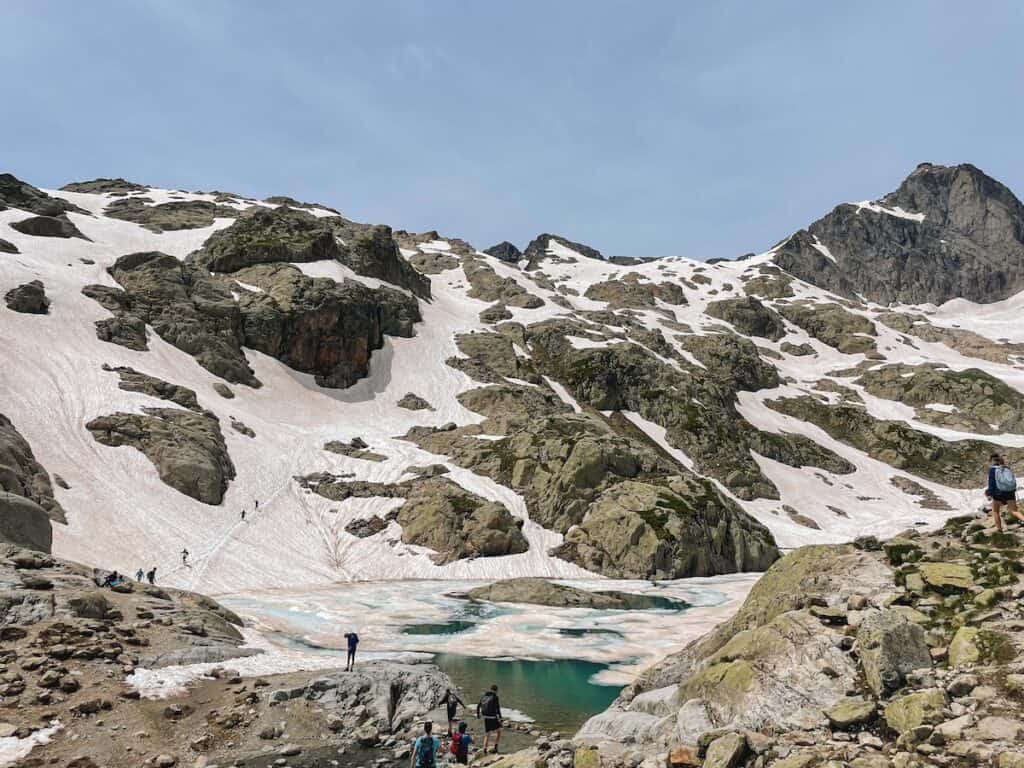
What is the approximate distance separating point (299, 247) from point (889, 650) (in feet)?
526

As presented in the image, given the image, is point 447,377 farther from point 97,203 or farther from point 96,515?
point 97,203

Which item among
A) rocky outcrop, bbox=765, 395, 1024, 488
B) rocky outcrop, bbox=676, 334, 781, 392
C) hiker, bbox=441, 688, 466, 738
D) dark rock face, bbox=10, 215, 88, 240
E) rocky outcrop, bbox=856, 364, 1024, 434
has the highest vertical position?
dark rock face, bbox=10, 215, 88, 240

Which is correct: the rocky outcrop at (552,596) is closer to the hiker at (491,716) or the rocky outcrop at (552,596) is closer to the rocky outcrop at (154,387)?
the hiker at (491,716)

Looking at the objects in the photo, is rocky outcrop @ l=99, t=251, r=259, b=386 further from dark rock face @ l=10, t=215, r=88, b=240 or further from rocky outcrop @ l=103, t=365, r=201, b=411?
dark rock face @ l=10, t=215, r=88, b=240

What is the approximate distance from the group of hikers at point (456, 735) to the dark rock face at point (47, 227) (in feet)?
503

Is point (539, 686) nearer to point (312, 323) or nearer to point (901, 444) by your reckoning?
point (312, 323)

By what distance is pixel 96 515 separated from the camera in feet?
219

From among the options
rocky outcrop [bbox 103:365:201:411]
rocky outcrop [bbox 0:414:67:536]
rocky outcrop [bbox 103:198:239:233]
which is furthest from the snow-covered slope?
rocky outcrop [bbox 103:198:239:233]

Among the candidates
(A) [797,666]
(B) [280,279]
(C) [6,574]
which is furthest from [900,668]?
(B) [280,279]

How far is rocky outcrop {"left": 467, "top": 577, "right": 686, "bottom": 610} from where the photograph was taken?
65062mm

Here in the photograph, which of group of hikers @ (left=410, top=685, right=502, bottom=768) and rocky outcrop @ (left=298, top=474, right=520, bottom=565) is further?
rocky outcrop @ (left=298, top=474, right=520, bottom=565)

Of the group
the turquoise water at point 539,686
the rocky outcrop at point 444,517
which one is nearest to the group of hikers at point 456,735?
the turquoise water at point 539,686

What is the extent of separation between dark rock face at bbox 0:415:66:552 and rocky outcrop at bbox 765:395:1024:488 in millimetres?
171004

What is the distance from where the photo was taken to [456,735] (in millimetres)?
21047
